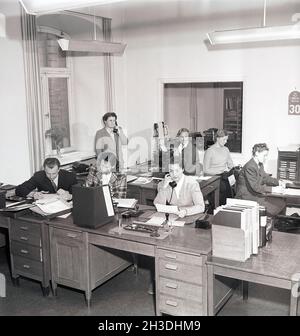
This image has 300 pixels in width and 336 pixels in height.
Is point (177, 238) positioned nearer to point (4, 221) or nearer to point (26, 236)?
point (26, 236)

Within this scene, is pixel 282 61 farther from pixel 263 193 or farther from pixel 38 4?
pixel 38 4

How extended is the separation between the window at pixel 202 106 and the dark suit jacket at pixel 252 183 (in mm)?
3020

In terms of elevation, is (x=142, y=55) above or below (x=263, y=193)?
above

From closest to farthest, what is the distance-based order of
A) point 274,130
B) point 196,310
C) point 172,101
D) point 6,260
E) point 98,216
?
point 196,310, point 98,216, point 6,260, point 274,130, point 172,101

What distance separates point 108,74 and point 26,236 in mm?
4329

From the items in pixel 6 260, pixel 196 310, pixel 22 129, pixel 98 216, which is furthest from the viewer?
pixel 22 129

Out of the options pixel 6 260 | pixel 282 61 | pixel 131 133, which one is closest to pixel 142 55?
pixel 131 133

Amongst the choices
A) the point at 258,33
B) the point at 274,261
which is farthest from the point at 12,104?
the point at 274,261

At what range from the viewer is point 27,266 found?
15.2ft

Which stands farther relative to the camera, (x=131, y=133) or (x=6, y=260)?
(x=131, y=133)

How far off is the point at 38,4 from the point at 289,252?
2830 millimetres

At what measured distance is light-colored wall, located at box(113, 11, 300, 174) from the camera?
7.04 metres

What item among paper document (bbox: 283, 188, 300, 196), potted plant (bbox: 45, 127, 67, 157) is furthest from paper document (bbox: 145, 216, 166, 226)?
potted plant (bbox: 45, 127, 67, 157)

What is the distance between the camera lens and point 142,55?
8.26m
